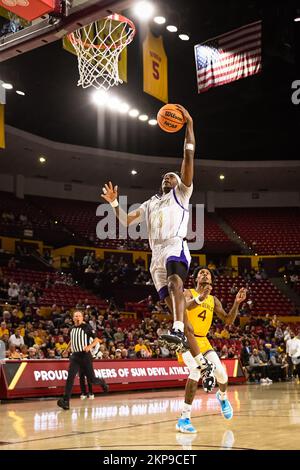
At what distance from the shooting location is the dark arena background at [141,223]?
6.88 meters

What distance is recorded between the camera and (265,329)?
82.0 feet

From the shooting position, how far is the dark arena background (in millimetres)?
6883

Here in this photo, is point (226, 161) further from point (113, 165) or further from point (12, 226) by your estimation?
point (12, 226)

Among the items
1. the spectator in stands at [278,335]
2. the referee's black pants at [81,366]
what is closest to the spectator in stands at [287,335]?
the spectator in stands at [278,335]

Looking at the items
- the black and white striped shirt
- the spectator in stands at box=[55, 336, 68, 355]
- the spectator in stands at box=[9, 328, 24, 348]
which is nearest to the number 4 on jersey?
the black and white striped shirt

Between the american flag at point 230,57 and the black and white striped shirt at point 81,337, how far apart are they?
306 inches

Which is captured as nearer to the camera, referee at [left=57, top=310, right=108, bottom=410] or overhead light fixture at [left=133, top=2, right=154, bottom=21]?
referee at [left=57, top=310, right=108, bottom=410]

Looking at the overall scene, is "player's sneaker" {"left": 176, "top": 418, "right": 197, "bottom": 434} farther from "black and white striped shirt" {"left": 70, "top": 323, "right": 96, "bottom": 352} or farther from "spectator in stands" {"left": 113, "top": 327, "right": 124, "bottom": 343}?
"spectator in stands" {"left": 113, "top": 327, "right": 124, "bottom": 343}

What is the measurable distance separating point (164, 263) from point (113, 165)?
85.9ft

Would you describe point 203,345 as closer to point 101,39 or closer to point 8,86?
point 101,39

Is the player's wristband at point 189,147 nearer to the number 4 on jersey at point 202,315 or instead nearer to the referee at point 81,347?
the number 4 on jersey at point 202,315

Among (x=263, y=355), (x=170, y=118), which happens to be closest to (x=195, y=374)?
(x=170, y=118)

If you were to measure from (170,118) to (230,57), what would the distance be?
10798 mm

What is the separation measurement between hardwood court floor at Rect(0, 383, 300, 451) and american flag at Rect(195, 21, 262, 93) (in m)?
9.29
